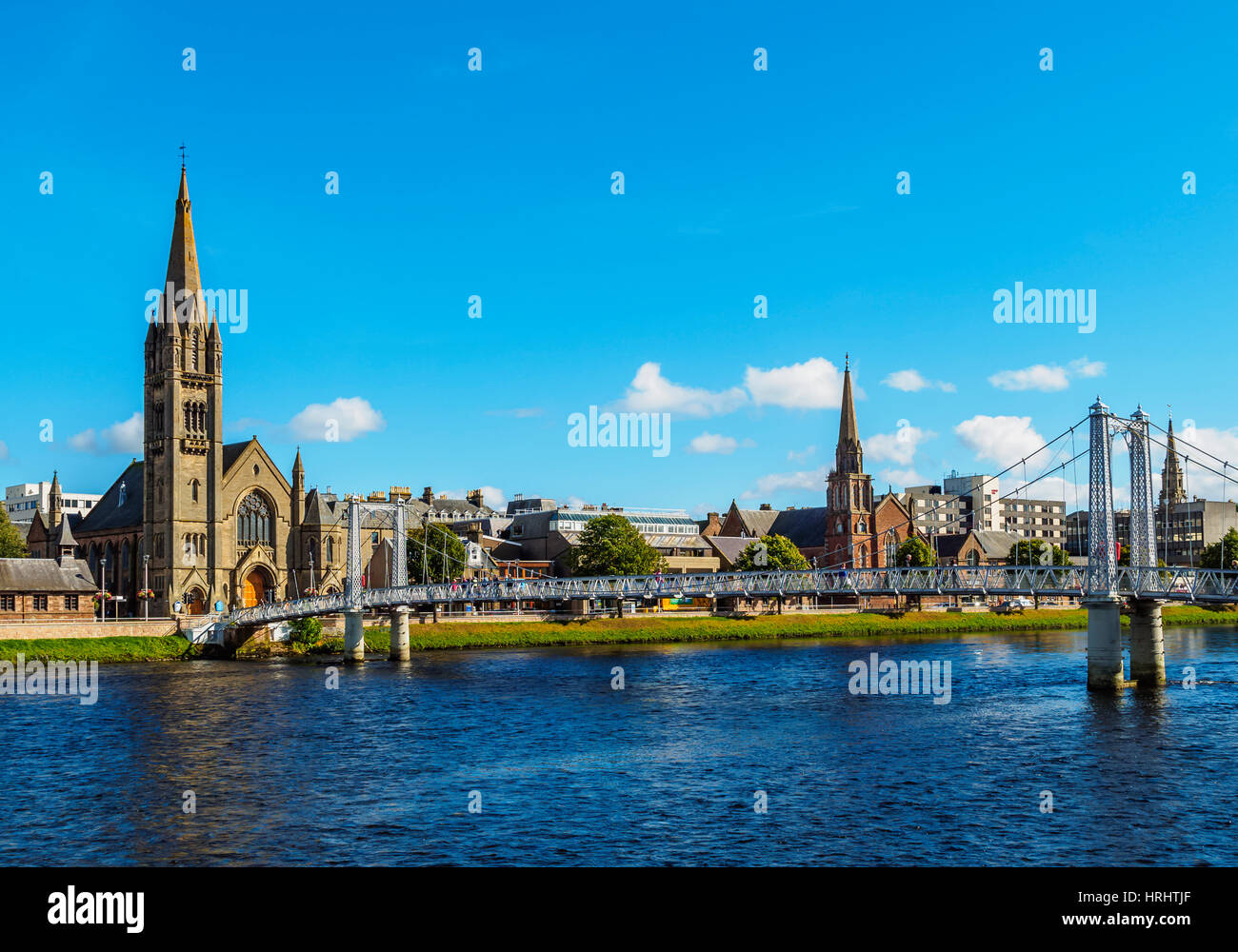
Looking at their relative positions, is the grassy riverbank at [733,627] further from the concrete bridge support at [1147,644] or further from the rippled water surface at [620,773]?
the concrete bridge support at [1147,644]

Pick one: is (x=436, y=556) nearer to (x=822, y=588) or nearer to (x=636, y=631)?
(x=636, y=631)

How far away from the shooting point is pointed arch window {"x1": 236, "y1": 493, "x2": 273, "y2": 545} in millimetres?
113188

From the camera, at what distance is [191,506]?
107438 mm

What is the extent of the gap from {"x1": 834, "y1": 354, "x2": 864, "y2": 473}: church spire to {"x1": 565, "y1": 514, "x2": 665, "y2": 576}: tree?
48845 millimetres

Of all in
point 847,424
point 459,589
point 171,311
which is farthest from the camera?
point 847,424

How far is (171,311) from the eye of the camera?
356 ft

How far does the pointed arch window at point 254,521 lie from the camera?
113188mm

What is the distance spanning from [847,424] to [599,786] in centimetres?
12965

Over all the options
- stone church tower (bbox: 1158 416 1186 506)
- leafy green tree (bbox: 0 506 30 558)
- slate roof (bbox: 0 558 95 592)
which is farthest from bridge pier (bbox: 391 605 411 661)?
stone church tower (bbox: 1158 416 1186 506)

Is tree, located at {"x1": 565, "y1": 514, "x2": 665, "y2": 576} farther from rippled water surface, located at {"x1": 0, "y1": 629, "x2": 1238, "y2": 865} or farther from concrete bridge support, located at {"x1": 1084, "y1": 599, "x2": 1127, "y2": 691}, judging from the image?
concrete bridge support, located at {"x1": 1084, "y1": 599, "x2": 1127, "y2": 691}

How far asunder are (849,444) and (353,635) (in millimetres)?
91329
